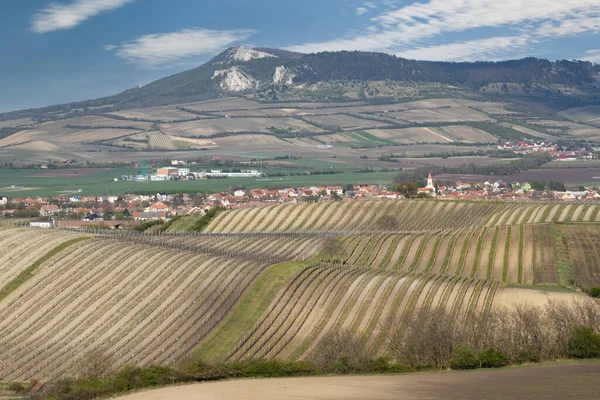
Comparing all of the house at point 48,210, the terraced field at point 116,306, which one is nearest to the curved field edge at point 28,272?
the terraced field at point 116,306

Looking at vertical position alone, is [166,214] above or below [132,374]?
below

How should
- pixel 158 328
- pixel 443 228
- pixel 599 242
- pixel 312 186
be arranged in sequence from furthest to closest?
pixel 312 186, pixel 443 228, pixel 599 242, pixel 158 328

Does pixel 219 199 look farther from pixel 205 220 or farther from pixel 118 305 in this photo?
pixel 118 305

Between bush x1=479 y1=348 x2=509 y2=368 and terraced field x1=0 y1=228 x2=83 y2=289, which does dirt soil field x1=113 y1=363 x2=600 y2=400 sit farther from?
terraced field x1=0 y1=228 x2=83 y2=289

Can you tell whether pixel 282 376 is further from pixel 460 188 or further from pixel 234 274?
pixel 460 188

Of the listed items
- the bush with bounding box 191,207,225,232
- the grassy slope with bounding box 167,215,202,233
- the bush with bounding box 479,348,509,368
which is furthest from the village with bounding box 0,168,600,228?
the bush with bounding box 479,348,509,368

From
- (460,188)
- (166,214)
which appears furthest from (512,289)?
(460,188)

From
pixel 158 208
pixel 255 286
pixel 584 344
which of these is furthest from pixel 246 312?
pixel 158 208

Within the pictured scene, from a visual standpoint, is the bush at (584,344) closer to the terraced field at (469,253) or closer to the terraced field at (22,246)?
the terraced field at (469,253)
